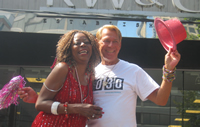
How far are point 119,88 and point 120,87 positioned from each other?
0.01 m

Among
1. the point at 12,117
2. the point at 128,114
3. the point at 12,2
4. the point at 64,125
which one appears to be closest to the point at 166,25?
the point at 128,114

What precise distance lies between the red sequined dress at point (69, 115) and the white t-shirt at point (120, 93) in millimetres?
217

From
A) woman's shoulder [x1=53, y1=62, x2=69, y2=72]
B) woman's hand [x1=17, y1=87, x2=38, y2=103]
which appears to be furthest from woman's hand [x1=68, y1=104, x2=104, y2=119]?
woman's hand [x1=17, y1=87, x2=38, y2=103]

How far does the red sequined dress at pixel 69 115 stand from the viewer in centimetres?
167

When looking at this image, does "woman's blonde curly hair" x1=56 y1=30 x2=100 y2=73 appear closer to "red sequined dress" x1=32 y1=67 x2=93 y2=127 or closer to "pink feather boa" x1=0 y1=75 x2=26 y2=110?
"red sequined dress" x1=32 y1=67 x2=93 y2=127

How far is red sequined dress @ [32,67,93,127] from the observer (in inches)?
65.6

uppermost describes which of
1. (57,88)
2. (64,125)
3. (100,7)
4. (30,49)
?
(100,7)

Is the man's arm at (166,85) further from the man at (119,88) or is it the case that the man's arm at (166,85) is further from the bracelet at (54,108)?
the bracelet at (54,108)

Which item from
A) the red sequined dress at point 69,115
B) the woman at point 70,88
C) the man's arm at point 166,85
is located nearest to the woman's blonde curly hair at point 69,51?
the woman at point 70,88

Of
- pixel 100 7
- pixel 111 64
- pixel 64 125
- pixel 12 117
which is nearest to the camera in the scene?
pixel 64 125

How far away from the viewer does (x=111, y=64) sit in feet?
7.24

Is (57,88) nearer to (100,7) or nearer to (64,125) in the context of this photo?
(64,125)

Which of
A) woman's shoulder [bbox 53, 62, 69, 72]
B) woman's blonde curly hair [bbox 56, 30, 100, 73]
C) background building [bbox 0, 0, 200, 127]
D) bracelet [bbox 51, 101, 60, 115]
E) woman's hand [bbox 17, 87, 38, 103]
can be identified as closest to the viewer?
bracelet [bbox 51, 101, 60, 115]

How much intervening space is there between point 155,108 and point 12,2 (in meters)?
5.23
